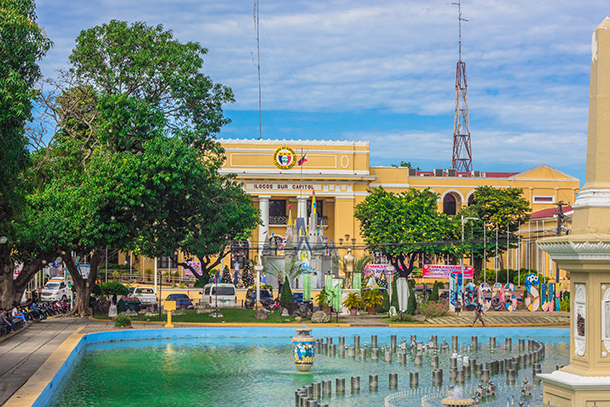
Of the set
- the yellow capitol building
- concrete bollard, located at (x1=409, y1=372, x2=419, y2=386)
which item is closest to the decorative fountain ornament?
concrete bollard, located at (x1=409, y1=372, x2=419, y2=386)

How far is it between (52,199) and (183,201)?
572 centimetres

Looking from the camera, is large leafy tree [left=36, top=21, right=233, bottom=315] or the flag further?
the flag

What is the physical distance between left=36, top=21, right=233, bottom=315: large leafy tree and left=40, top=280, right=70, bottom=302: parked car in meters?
12.1

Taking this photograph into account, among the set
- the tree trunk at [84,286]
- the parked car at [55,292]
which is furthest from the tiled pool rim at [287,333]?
the parked car at [55,292]

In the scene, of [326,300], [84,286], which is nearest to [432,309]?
[326,300]

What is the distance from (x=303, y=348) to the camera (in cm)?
1983

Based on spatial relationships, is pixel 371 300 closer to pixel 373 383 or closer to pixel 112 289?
pixel 112 289

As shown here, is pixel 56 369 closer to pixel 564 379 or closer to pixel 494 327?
pixel 564 379

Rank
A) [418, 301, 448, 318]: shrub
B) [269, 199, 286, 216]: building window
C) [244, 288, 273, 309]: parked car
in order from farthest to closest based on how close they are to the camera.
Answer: [269, 199, 286, 216]: building window < [244, 288, 273, 309]: parked car < [418, 301, 448, 318]: shrub

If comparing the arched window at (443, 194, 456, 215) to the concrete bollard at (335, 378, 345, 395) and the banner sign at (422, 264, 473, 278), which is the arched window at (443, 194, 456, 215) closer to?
the banner sign at (422, 264, 473, 278)

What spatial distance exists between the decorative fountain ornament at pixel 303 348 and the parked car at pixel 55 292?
2819 centimetres

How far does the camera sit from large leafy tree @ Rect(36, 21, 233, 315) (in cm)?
2947

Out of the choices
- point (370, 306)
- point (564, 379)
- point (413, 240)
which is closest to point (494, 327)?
point (370, 306)

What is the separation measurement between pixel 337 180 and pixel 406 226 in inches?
777
